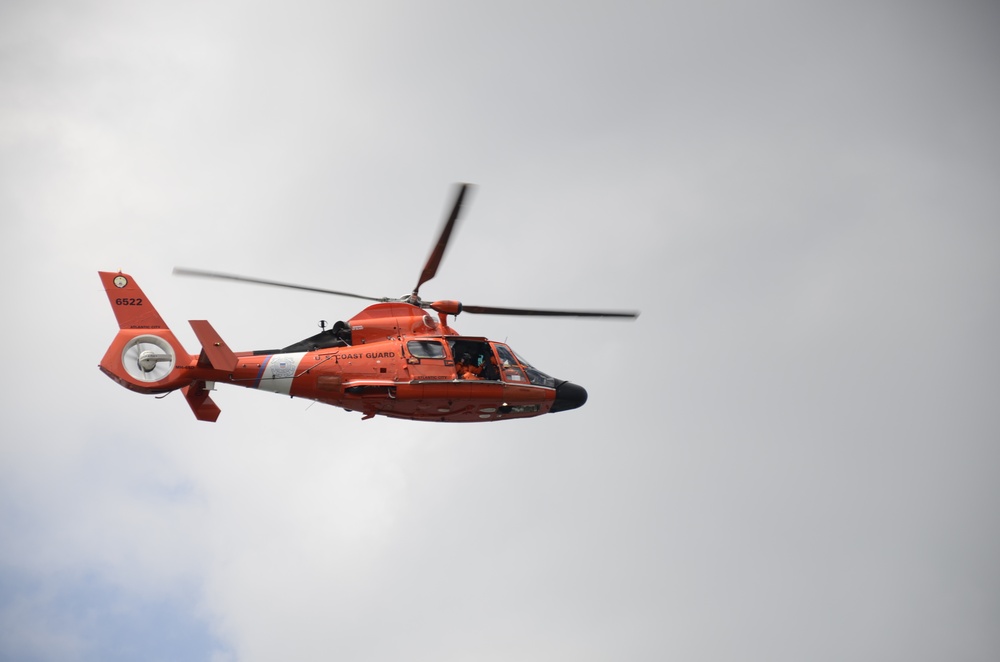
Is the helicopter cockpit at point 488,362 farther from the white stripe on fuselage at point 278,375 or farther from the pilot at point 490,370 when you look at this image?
the white stripe on fuselage at point 278,375

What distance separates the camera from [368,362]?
34.8m

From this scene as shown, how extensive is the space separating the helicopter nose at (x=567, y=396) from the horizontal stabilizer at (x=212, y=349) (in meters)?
11.6

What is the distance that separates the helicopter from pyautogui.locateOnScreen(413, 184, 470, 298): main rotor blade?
0.11ft

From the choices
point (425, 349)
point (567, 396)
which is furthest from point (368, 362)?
point (567, 396)

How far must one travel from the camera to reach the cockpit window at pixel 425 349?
35375 mm

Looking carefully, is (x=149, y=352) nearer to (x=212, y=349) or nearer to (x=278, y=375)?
(x=212, y=349)

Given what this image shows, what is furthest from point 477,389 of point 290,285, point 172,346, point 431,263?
point 172,346

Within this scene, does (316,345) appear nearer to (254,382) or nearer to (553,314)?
(254,382)

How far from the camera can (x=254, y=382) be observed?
34.0 m

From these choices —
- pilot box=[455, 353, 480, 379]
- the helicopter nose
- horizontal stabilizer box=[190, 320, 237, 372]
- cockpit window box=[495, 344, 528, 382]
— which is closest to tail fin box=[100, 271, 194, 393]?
horizontal stabilizer box=[190, 320, 237, 372]

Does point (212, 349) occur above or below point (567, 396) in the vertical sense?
above

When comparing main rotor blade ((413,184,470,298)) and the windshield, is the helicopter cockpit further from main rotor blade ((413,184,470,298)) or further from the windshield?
main rotor blade ((413,184,470,298))

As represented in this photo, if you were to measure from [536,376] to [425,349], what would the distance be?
4687mm

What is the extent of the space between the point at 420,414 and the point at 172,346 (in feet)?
26.9
